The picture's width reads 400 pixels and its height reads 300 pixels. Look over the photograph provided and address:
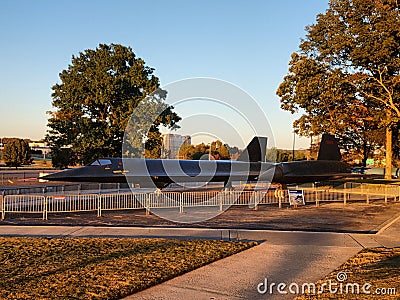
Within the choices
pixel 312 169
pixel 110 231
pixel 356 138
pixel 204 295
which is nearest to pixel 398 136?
pixel 356 138

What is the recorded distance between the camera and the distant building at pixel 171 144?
36041mm

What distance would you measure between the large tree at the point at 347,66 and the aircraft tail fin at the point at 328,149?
123 centimetres

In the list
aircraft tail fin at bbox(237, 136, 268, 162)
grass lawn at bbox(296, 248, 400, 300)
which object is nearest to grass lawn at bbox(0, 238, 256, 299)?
grass lawn at bbox(296, 248, 400, 300)

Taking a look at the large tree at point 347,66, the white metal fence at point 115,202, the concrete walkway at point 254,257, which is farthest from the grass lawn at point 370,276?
the large tree at point 347,66

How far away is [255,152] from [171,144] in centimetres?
1095

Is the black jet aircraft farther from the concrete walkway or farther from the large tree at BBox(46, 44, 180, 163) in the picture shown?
the large tree at BBox(46, 44, 180, 163)

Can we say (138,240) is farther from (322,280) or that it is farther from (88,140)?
(88,140)

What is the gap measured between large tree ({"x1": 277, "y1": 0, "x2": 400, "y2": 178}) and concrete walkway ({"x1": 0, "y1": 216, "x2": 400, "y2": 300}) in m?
13.8

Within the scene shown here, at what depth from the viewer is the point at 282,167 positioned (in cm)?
2508

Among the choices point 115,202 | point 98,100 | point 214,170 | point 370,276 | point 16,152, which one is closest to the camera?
point 370,276

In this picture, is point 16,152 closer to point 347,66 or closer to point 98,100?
point 98,100

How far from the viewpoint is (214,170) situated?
2362 centimetres

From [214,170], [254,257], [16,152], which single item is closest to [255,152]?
[214,170]

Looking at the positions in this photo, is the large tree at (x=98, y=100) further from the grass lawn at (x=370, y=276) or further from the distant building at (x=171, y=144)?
the grass lawn at (x=370, y=276)
